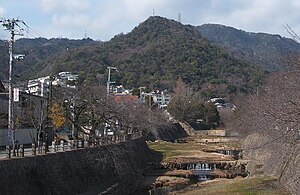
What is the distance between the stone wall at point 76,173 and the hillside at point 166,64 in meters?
98.7

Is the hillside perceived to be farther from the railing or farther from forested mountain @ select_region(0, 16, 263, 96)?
the railing

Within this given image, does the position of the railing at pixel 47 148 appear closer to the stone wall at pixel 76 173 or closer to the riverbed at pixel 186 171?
the stone wall at pixel 76 173

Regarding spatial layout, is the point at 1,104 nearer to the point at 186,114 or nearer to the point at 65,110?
the point at 65,110

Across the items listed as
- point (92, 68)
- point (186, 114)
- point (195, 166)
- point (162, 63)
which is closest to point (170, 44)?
point (162, 63)

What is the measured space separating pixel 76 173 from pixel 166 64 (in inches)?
5387

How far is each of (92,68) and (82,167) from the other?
113 metres

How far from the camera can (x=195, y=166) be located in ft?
170

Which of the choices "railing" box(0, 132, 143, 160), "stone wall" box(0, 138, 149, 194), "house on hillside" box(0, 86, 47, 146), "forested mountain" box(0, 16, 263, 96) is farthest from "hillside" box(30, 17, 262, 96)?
"stone wall" box(0, 138, 149, 194)

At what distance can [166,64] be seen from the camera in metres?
164

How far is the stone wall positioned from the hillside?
9874cm

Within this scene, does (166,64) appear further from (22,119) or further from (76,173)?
(76,173)

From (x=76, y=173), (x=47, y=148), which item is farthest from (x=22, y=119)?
(x=76, y=173)

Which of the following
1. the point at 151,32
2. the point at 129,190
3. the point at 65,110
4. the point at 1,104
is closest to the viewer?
the point at 129,190

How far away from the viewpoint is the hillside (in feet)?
482
